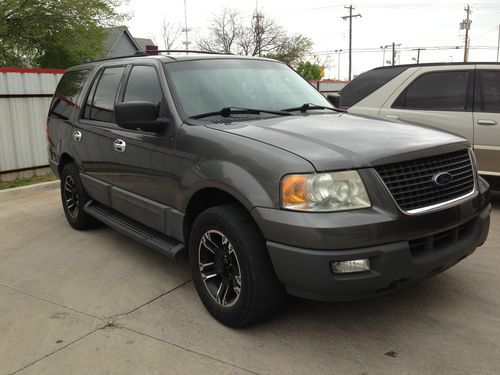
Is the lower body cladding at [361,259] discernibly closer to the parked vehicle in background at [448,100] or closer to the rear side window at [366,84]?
the parked vehicle in background at [448,100]

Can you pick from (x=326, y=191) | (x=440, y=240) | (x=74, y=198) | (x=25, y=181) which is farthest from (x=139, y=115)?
(x=25, y=181)

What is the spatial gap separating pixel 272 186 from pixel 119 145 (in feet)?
6.60

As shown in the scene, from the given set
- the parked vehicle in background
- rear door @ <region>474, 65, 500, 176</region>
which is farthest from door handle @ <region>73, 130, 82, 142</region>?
rear door @ <region>474, 65, 500, 176</region>

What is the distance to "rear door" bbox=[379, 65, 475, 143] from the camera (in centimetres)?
610

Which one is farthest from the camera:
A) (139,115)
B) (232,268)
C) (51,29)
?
(51,29)

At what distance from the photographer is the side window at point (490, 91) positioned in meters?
5.95

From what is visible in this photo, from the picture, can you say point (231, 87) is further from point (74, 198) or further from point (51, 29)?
point (51, 29)

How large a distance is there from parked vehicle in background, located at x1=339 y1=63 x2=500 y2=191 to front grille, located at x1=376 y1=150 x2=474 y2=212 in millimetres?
2511

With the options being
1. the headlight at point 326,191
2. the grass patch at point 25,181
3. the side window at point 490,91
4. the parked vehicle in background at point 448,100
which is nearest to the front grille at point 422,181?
the headlight at point 326,191

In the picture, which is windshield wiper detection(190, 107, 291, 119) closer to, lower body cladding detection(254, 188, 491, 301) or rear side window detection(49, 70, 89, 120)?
lower body cladding detection(254, 188, 491, 301)

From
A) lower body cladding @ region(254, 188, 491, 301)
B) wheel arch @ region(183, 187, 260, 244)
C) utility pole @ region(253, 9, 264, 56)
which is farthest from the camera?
utility pole @ region(253, 9, 264, 56)

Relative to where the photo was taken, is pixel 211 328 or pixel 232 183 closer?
pixel 232 183

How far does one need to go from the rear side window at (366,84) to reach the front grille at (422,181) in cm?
380

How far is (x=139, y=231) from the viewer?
428 centimetres
